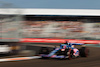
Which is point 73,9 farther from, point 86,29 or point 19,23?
point 19,23

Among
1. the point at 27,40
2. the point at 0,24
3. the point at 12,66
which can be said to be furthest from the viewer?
the point at 27,40

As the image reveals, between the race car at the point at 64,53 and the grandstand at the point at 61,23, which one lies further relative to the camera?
the grandstand at the point at 61,23

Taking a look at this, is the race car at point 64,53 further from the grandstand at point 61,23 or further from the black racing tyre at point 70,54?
the grandstand at point 61,23

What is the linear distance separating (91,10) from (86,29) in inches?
94.8

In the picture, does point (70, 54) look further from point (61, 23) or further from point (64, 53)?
point (61, 23)

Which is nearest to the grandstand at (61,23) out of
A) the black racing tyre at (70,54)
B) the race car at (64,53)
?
the race car at (64,53)

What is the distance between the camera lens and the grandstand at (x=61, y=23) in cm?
2180

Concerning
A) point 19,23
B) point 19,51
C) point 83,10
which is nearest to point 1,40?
point 19,23

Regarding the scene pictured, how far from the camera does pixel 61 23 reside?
22.6m

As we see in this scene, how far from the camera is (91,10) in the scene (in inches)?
862

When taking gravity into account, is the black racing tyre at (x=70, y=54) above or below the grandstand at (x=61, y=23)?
below

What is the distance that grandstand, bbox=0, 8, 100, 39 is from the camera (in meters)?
21.8

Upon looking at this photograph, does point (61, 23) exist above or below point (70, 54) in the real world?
above

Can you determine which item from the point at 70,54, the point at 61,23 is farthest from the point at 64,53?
the point at 61,23
